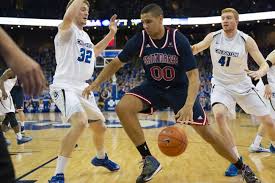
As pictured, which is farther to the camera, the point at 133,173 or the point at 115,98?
the point at 115,98

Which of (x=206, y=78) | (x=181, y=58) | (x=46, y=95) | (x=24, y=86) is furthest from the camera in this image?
(x=206, y=78)

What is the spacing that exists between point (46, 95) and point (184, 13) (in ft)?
43.9

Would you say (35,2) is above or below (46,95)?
above

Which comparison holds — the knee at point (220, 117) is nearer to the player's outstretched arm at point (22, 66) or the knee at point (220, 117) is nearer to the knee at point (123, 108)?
the knee at point (123, 108)

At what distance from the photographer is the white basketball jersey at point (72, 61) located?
4.99 m

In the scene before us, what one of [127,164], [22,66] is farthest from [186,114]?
[22,66]

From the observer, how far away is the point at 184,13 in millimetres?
31797

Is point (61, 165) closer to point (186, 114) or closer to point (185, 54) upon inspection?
point (186, 114)

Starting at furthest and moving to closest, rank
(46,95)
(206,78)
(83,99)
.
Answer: (206,78) → (46,95) → (83,99)

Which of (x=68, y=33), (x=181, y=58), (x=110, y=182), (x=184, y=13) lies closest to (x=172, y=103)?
(x=181, y=58)

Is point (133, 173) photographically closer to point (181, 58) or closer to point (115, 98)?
point (181, 58)

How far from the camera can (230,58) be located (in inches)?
220

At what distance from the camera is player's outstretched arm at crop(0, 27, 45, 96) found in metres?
1.68

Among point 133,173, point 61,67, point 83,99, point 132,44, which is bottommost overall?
point 133,173
